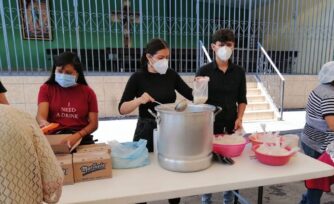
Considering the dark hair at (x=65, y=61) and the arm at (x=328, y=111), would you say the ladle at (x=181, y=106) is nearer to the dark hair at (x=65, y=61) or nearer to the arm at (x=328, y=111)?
the dark hair at (x=65, y=61)

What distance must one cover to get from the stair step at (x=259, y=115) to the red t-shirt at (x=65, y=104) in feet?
12.0

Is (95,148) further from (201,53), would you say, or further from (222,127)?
(201,53)

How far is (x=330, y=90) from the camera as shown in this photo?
→ 1.47 meters

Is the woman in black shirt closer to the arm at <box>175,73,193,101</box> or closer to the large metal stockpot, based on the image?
the arm at <box>175,73,193,101</box>

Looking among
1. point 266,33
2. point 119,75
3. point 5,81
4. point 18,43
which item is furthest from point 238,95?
point 18,43

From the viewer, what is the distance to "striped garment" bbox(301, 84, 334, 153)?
1438mm

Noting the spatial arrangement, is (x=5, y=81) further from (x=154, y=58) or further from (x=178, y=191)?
(x=178, y=191)

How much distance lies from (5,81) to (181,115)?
407 centimetres

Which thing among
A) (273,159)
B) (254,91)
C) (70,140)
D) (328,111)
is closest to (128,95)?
(70,140)

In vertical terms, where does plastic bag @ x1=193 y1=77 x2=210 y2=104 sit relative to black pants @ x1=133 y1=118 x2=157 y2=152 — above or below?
above

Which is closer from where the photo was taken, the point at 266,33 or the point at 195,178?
the point at 195,178

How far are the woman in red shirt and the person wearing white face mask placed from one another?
0.75 m

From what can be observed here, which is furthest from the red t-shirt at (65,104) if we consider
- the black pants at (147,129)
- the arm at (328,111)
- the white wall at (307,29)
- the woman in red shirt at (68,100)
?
the white wall at (307,29)

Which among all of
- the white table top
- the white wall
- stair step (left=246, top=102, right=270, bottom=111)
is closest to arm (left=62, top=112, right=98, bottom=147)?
the white table top
